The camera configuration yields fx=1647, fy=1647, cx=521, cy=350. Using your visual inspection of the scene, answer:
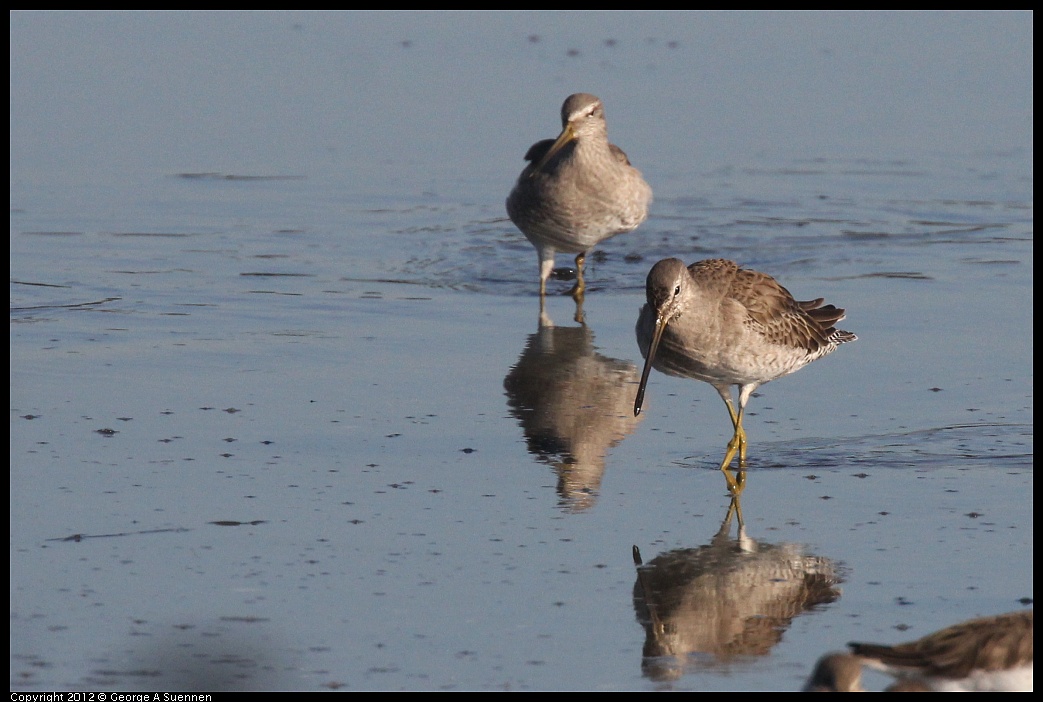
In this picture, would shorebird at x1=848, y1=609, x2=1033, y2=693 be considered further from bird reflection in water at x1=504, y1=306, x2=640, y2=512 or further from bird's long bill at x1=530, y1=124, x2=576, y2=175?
bird's long bill at x1=530, y1=124, x2=576, y2=175

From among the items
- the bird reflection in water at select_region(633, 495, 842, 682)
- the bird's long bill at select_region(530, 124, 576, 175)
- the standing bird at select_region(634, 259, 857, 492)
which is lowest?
the bird reflection in water at select_region(633, 495, 842, 682)

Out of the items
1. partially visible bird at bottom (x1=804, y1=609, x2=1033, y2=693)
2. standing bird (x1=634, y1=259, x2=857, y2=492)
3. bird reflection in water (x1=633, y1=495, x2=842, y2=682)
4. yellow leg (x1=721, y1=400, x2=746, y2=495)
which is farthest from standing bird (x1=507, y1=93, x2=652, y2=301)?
partially visible bird at bottom (x1=804, y1=609, x2=1033, y2=693)

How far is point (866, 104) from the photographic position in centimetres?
1786

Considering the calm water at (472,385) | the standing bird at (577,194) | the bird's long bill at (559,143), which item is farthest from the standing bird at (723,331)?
the bird's long bill at (559,143)

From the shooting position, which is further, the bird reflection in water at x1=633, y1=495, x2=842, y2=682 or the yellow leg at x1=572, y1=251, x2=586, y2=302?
the yellow leg at x1=572, y1=251, x2=586, y2=302

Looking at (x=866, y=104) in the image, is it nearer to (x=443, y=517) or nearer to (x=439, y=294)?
(x=439, y=294)

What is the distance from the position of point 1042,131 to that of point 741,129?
116 inches

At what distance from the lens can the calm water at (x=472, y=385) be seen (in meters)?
5.75

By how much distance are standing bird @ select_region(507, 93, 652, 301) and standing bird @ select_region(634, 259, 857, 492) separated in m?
3.43

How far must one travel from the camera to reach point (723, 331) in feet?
25.7

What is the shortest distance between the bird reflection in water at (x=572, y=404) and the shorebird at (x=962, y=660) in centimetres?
235

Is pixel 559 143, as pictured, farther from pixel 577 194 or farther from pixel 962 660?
pixel 962 660

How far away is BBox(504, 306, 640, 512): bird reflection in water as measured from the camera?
7.52 m
